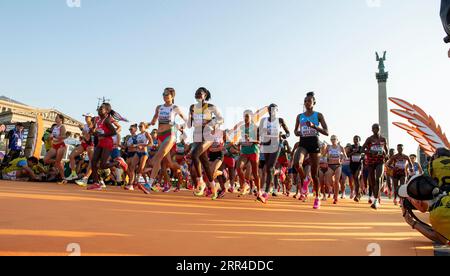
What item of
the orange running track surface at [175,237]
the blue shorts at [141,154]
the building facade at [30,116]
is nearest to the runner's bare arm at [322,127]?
the orange running track surface at [175,237]

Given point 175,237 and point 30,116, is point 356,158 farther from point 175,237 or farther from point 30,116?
point 30,116

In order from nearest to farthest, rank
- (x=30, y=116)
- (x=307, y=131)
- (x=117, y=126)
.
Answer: (x=307, y=131)
(x=117, y=126)
(x=30, y=116)


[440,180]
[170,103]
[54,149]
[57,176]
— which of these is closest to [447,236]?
[440,180]

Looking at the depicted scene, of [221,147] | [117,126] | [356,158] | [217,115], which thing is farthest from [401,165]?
[117,126]

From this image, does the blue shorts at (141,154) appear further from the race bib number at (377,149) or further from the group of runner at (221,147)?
the race bib number at (377,149)

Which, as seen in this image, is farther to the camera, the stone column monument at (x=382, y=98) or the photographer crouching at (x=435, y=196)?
the stone column monument at (x=382, y=98)

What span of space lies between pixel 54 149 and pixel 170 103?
17.7 ft

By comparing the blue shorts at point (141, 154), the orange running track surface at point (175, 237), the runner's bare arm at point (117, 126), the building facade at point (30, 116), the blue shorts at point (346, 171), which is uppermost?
the building facade at point (30, 116)

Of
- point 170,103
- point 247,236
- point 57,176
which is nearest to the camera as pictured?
point 247,236

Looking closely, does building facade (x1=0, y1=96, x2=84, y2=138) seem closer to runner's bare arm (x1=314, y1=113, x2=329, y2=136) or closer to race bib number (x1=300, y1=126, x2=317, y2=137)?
race bib number (x1=300, y1=126, x2=317, y2=137)

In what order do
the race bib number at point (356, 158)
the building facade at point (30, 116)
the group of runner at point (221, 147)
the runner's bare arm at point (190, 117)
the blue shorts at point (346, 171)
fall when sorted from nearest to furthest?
the group of runner at point (221, 147), the runner's bare arm at point (190, 117), the race bib number at point (356, 158), the blue shorts at point (346, 171), the building facade at point (30, 116)

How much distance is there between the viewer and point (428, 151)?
3018 millimetres

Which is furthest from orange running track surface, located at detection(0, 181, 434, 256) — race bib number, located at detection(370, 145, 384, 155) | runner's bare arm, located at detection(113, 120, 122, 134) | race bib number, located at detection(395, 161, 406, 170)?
race bib number, located at detection(395, 161, 406, 170)
